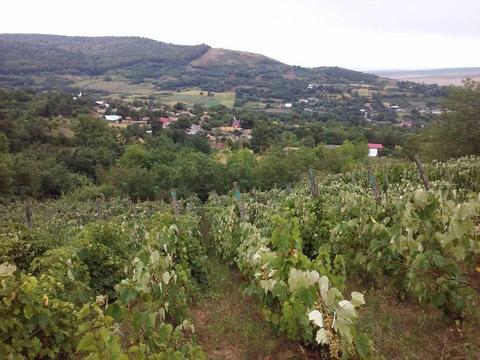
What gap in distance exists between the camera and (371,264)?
4.53m

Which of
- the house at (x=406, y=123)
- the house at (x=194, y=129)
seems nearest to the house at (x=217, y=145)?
the house at (x=194, y=129)

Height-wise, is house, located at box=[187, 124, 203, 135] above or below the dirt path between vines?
below

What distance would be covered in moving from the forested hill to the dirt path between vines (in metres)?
116

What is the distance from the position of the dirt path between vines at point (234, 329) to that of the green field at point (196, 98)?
98.3 metres

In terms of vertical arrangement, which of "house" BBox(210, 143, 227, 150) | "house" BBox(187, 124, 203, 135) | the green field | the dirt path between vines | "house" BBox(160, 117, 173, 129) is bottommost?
"house" BBox(210, 143, 227, 150)

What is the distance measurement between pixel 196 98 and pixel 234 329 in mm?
108321

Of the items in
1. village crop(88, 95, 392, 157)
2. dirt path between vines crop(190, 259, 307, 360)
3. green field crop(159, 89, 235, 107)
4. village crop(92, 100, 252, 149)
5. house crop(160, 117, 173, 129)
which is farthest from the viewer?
green field crop(159, 89, 235, 107)

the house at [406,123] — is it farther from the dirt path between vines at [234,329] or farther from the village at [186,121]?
the dirt path between vines at [234,329]

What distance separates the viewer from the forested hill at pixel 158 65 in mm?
126812

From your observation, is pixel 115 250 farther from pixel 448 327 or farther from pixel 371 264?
pixel 448 327

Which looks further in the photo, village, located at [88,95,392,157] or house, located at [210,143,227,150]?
village, located at [88,95,392,157]

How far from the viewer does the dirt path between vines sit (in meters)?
4.26

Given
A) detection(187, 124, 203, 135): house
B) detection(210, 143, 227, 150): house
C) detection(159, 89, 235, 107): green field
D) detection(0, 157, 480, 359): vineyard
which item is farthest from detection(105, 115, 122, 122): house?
detection(0, 157, 480, 359): vineyard

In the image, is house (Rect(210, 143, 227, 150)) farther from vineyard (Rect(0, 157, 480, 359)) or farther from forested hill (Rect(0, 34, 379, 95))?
Result: forested hill (Rect(0, 34, 379, 95))
